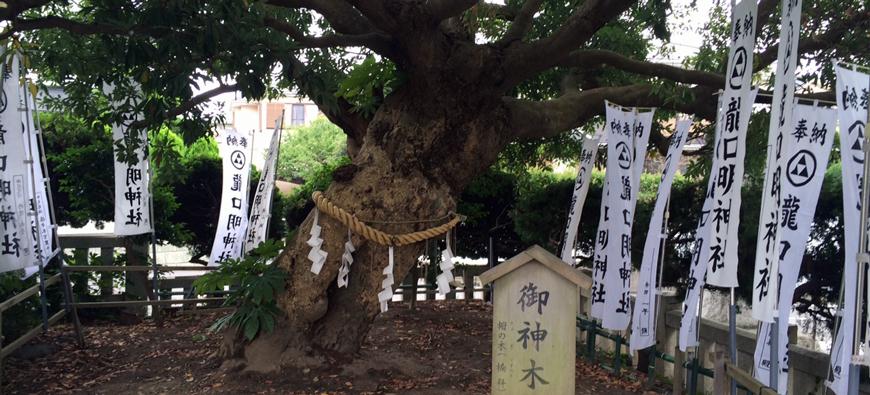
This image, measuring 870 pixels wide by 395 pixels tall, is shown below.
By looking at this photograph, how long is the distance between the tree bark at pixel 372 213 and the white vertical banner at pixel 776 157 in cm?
316

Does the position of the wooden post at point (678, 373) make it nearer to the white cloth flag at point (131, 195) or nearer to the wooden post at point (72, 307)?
the wooden post at point (72, 307)

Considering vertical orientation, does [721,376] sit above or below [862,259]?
below

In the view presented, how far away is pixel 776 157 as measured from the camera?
4.84 metres

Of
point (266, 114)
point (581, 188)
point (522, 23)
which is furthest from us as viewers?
point (266, 114)

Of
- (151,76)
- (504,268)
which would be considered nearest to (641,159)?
(504,268)

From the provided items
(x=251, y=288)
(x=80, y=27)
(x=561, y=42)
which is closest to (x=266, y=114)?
(x=251, y=288)

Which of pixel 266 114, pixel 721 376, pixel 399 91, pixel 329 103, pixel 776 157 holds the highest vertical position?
pixel 266 114

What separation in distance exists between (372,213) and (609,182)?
8.18ft

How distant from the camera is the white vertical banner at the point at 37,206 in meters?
7.46

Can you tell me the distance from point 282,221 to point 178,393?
7.45 metres

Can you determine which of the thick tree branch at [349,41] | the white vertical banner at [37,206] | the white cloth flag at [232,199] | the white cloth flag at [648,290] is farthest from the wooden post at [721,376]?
the white cloth flag at [232,199]

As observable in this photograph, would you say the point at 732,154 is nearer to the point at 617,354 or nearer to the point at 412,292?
the point at 617,354

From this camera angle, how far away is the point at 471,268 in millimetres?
11930

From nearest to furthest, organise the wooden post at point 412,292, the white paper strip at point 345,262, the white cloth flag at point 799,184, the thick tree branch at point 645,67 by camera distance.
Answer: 1. the white cloth flag at point 799,184
2. the white paper strip at point 345,262
3. the thick tree branch at point 645,67
4. the wooden post at point 412,292
